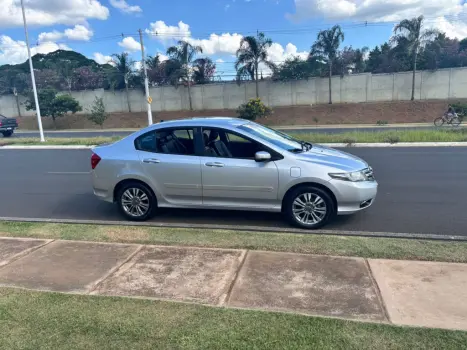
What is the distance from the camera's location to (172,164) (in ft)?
20.6

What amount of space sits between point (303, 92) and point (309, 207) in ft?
130

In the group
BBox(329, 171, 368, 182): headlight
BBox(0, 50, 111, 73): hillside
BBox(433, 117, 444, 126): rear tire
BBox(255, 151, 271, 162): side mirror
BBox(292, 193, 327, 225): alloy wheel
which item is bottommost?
BBox(433, 117, 444, 126): rear tire

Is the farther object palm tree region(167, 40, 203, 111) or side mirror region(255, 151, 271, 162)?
palm tree region(167, 40, 203, 111)

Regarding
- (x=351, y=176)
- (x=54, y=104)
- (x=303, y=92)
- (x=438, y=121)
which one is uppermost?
(x=54, y=104)

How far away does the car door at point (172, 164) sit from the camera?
20.5ft

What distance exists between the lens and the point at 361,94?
42.2m

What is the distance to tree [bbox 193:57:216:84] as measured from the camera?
44.6 meters

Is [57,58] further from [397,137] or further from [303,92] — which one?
[397,137]

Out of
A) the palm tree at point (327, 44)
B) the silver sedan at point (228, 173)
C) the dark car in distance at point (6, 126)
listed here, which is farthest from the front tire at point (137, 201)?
the palm tree at point (327, 44)

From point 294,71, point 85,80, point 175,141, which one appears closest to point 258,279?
point 175,141

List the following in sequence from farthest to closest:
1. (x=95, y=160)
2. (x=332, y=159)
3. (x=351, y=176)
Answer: (x=95, y=160)
(x=332, y=159)
(x=351, y=176)

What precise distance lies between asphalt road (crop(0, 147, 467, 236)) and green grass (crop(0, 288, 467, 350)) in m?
2.91

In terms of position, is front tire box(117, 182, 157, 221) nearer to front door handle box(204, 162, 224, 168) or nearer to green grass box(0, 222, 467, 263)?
green grass box(0, 222, 467, 263)

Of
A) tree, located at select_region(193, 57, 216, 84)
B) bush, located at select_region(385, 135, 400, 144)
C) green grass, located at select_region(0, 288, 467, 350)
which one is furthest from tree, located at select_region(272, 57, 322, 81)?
green grass, located at select_region(0, 288, 467, 350)
